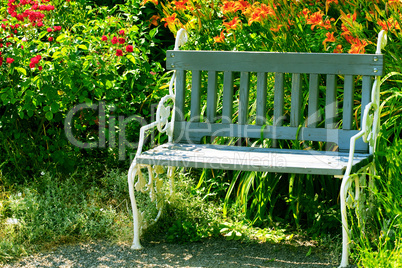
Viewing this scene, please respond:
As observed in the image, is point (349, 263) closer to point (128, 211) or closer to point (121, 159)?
point (128, 211)

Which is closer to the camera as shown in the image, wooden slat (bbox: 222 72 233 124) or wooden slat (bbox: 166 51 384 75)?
wooden slat (bbox: 166 51 384 75)

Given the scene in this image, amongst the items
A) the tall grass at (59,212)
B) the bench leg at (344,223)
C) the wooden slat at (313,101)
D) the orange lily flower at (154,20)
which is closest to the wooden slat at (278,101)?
the wooden slat at (313,101)

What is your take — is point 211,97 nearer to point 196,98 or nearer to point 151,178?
point 196,98

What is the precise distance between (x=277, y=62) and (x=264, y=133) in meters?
0.45

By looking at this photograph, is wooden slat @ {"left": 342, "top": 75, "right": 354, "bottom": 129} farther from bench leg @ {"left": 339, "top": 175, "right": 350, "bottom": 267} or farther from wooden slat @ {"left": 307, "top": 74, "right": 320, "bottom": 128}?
bench leg @ {"left": 339, "top": 175, "right": 350, "bottom": 267}

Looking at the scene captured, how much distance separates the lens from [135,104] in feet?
14.5

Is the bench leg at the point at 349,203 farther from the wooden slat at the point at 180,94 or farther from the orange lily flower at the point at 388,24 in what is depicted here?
the wooden slat at the point at 180,94

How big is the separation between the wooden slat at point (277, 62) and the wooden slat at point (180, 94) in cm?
5

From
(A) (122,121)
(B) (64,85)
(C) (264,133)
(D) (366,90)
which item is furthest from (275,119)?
(B) (64,85)

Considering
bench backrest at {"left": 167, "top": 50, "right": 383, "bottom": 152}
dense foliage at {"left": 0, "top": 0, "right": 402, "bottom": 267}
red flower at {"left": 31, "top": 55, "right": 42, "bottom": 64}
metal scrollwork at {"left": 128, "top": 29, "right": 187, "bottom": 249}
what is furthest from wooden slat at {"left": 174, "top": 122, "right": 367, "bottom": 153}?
red flower at {"left": 31, "top": 55, "right": 42, "bottom": 64}

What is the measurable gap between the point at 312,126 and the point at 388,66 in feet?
2.14

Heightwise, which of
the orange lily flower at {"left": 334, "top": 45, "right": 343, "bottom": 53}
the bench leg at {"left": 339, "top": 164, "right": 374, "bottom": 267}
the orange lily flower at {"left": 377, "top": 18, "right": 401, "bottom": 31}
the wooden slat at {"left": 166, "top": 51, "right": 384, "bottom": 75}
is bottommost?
the bench leg at {"left": 339, "top": 164, "right": 374, "bottom": 267}

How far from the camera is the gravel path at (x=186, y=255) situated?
3.09m

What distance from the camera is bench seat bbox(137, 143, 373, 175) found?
9.51 ft
